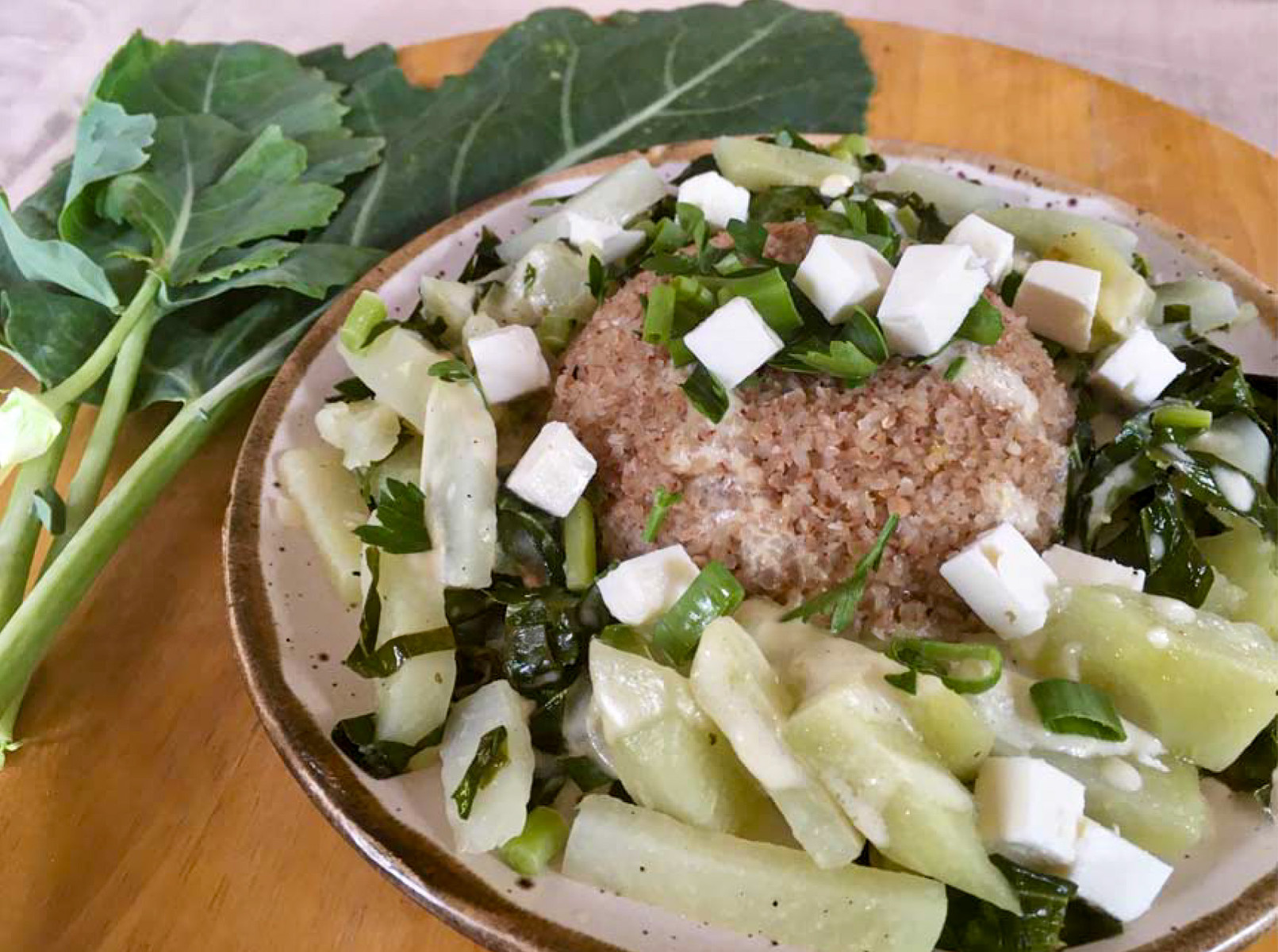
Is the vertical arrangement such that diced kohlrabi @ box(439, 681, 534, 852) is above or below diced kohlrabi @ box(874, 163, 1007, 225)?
below

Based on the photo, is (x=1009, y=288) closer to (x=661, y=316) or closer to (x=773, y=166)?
(x=773, y=166)

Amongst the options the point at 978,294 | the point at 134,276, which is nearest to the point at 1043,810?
the point at 978,294

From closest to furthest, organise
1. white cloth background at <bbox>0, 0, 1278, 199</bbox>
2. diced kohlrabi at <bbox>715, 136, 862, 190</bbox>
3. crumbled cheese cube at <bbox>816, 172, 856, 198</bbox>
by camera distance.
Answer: crumbled cheese cube at <bbox>816, 172, 856, 198</bbox> → diced kohlrabi at <bbox>715, 136, 862, 190</bbox> → white cloth background at <bbox>0, 0, 1278, 199</bbox>

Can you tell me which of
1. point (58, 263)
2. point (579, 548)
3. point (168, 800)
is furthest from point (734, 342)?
point (58, 263)

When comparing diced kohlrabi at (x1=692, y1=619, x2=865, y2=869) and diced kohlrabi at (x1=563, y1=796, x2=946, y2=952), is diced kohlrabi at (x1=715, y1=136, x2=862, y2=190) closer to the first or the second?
diced kohlrabi at (x1=692, y1=619, x2=865, y2=869)

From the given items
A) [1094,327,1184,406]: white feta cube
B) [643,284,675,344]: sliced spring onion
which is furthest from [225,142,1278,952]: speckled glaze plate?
[643,284,675,344]: sliced spring onion

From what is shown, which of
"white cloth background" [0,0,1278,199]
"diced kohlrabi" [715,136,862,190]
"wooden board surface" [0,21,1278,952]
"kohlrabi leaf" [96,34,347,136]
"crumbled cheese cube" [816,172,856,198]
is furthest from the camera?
"white cloth background" [0,0,1278,199]

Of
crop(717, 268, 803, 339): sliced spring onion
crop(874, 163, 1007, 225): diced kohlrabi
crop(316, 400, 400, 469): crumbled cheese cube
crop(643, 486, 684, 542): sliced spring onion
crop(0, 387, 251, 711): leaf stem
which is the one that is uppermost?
crop(717, 268, 803, 339): sliced spring onion

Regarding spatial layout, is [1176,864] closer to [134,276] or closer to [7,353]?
[134,276]
